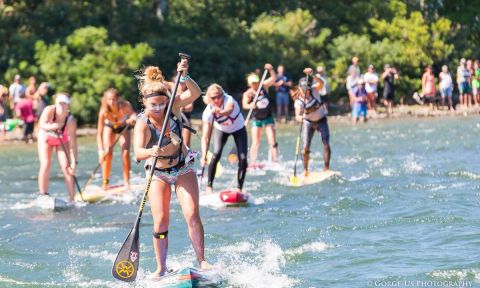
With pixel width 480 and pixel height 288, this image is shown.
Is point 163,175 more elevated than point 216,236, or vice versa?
point 163,175

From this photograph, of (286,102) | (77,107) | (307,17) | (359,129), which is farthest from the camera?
(307,17)

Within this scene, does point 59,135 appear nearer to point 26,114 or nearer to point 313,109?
point 313,109

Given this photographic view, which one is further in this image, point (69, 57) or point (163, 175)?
point (69, 57)

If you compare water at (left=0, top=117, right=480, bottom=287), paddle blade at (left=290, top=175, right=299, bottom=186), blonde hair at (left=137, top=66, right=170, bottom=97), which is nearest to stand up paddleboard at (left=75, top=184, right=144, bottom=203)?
water at (left=0, top=117, right=480, bottom=287)

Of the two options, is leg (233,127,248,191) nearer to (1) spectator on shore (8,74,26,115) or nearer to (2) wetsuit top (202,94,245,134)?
(2) wetsuit top (202,94,245,134)

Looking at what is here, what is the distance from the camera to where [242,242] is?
40.3 ft

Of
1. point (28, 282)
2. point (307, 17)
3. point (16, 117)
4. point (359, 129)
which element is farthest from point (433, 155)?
point (307, 17)

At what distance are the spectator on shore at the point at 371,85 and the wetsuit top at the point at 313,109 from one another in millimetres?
15535

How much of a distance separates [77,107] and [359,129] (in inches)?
336

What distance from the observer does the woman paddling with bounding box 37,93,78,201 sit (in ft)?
50.1

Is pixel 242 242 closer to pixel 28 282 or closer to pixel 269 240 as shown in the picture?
pixel 269 240

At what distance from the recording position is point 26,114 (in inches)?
1130

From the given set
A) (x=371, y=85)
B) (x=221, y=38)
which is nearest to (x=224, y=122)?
(x=371, y=85)

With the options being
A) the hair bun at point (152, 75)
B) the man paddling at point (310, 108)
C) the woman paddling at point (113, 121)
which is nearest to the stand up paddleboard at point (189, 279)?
the hair bun at point (152, 75)
